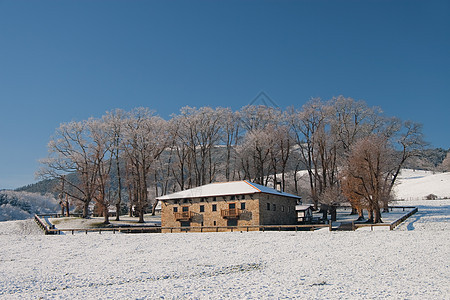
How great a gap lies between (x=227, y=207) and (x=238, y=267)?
74.6 ft

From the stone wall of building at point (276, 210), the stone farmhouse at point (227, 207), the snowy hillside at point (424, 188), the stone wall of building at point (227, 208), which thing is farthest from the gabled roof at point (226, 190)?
the snowy hillside at point (424, 188)

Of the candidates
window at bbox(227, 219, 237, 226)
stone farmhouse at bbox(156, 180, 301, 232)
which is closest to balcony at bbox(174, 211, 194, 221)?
stone farmhouse at bbox(156, 180, 301, 232)

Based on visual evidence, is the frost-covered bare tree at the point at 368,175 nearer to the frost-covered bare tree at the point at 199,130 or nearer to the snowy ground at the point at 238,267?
the snowy ground at the point at 238,267

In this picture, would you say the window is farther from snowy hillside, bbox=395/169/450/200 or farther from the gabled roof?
snowy hillside, bbox=395/169/450/200

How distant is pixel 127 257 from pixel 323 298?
45.5ft

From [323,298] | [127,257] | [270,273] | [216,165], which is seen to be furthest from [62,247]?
[216,165]

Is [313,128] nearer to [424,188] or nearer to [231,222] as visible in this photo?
[231,222]

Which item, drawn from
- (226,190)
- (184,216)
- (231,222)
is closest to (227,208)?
(231,222)

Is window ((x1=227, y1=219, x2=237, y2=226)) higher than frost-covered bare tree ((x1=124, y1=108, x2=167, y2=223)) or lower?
lower

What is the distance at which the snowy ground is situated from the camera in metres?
13.0

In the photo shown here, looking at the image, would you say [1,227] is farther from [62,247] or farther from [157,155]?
[62,247]

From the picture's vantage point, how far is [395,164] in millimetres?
46625

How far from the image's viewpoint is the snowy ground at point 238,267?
13.0 meters

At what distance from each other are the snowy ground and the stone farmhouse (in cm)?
954
